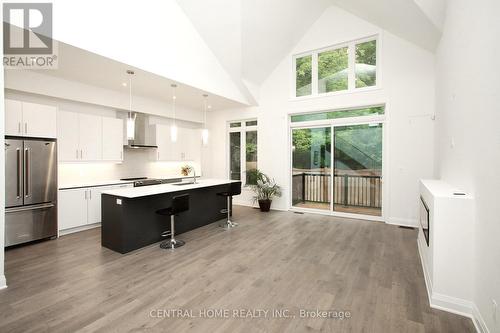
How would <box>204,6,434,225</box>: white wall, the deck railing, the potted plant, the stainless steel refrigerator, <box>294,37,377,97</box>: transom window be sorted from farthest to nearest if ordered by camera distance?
the potted plant → the deck railing → <box>294,37,377,97</box>: transom window → <box>204,6,434,225</box>: white wall → the stainless steel refrigerator

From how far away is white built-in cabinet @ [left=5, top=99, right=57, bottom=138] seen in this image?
12.2ft

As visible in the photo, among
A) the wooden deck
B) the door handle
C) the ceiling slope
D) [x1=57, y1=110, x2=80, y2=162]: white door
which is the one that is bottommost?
the wooden deck

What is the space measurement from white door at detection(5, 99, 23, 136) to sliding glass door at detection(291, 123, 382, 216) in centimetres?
554

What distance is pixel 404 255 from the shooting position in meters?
3.50

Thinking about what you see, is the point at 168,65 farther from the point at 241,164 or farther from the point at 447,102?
the point at 447,102

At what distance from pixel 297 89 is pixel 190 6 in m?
3.17

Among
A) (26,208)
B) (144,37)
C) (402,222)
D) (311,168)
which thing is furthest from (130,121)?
(402,222)

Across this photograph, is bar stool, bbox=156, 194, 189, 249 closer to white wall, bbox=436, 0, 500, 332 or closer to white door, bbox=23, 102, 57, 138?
white door, bbox=23, 102, 57, 138

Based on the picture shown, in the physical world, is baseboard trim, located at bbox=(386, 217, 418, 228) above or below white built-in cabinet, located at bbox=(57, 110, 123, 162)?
below

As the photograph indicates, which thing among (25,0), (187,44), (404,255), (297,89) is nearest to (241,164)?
(297,89)

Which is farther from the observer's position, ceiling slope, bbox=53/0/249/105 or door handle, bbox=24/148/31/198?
door handle, bbox=24/148/31/198

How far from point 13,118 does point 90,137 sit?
138cm

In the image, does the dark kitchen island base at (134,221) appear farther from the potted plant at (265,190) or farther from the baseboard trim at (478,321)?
the baseboard trim at (478,321)

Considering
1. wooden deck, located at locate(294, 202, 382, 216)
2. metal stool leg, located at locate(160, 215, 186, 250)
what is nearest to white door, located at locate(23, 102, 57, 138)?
metal stool leg, located at locate(160, 215, 186, 250)
